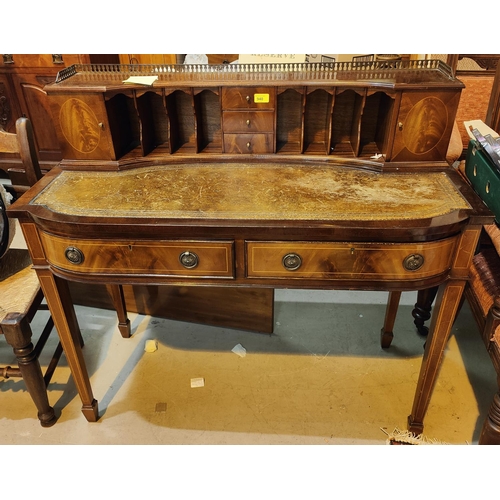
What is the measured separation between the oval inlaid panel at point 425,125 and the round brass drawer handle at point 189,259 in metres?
0.87

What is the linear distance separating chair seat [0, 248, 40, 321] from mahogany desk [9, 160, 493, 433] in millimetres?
197

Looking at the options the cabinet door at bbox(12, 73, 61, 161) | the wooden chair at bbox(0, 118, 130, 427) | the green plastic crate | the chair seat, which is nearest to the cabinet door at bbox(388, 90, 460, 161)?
the green plastic crate

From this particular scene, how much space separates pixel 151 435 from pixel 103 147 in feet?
3.90

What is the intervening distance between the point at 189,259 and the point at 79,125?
0.69 m

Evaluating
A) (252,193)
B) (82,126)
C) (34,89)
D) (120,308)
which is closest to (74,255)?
(82,126)

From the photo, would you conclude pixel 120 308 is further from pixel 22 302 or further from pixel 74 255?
pixel 74 255

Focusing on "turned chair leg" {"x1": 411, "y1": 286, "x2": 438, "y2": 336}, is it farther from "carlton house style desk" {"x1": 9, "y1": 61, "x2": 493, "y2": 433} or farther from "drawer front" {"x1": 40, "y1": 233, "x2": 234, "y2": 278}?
"drawer front" {"x1": 40, "y1": 233, "x2": 234, "y2": 278}

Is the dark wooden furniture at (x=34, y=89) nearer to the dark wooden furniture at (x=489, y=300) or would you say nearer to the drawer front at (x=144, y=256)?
the drawer front at (x=144, y=256)

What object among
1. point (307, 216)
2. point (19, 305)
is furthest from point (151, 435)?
point (307, 216)

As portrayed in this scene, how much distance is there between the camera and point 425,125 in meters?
1.64

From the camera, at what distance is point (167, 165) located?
1788 millimetres

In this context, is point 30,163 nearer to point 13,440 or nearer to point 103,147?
point 103,147

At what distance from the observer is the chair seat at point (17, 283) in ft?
5.83

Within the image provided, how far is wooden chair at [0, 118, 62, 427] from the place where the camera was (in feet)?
5.68
